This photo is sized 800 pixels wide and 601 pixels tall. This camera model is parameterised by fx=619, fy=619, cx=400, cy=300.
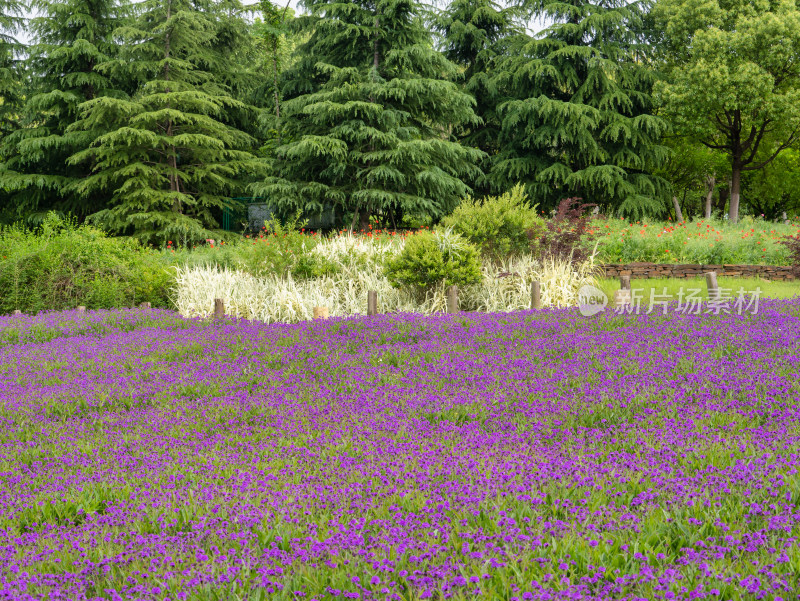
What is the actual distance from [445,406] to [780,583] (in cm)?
278

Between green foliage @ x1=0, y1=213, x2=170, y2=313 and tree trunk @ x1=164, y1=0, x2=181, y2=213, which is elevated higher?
tree trunk @ x1=164, y1=0, x2=181, y2=213

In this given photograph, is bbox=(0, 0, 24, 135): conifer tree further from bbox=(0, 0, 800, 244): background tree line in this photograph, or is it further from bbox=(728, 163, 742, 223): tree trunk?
bbox=(728, 163, 742, 223): tree trunk

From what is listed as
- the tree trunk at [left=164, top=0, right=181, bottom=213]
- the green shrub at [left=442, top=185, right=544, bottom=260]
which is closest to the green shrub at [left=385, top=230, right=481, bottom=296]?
the green shrub at [left=442, top=185, right=544, bottom=260]

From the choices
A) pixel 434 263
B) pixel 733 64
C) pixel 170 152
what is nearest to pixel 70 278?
pixel 434 263

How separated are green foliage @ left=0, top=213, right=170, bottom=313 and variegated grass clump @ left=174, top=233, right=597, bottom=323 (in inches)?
43.4

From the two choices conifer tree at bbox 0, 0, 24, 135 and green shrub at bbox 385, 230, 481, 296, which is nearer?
green shrub at bbox 385, 230, 481, 296

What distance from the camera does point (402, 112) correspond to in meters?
18.5

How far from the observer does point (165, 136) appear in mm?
19141

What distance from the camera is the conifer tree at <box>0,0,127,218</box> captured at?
797 inches

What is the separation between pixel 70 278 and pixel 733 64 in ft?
77.3

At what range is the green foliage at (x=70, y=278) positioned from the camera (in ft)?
37.1

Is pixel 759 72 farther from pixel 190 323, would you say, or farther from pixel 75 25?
pixel 75 25

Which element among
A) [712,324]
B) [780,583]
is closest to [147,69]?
[712,324]

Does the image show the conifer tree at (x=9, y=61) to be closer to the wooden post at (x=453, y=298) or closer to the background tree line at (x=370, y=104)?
the background tree line at (x=370, y=104)
